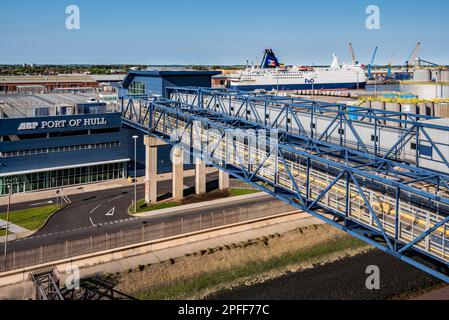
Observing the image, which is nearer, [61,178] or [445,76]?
[61,178]

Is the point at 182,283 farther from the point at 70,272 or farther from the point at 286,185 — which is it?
the point at 286,185

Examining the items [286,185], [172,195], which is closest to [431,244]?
[286,185]

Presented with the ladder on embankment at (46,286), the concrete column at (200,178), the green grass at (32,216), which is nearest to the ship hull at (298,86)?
the concrete column at (200,178)

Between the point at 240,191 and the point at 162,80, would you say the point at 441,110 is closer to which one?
the point at 240,191

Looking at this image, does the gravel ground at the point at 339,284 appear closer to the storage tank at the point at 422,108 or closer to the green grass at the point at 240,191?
the green grass at the point at 240,191

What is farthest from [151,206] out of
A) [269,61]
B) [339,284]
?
[269,61]
